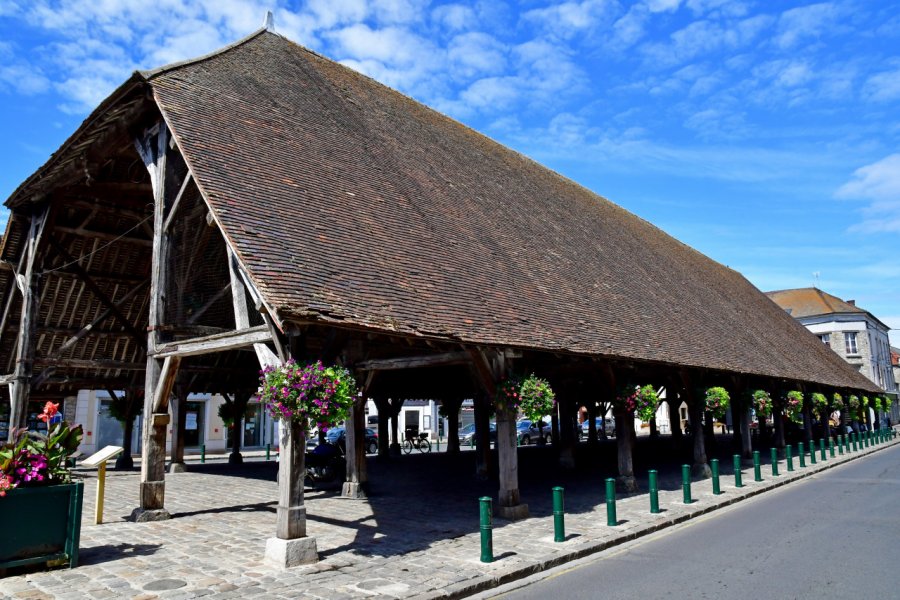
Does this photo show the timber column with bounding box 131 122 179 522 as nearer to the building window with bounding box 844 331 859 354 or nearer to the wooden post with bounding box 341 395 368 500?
the wooden post with bounding box 341 395 368 500

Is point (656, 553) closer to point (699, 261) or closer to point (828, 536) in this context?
point (828, 536)

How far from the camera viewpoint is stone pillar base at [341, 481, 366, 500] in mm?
12109

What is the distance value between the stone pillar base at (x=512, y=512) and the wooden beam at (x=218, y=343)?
4638mm

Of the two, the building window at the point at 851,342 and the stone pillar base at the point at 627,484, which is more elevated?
the building window at the point at 851,342

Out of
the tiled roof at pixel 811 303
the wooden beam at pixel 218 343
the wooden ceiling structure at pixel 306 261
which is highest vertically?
the tiled roof at pixel 811 303

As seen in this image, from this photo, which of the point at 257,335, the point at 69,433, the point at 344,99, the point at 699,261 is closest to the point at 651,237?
the point at 699,261

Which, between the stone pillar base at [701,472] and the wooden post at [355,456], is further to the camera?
the stone pillar base at [701,472]

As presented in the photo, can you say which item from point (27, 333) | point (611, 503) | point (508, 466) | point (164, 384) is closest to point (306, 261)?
point (164, 384)

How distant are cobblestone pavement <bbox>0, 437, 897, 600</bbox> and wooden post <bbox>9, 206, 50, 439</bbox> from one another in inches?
94.3

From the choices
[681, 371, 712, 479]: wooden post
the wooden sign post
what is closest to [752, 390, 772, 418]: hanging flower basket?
[681, 371, 712, 479]: wooden post

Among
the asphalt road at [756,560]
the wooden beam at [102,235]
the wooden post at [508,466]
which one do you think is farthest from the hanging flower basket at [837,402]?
the wooden beam at [102,235]

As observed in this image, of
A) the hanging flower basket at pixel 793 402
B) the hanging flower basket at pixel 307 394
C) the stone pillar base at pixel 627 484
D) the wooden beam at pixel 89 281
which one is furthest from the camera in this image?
the hanging flower basket at pixel 793 402

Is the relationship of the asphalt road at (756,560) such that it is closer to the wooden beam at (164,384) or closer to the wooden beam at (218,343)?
the wooden beam at (218,343)

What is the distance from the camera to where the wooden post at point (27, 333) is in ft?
42.1
